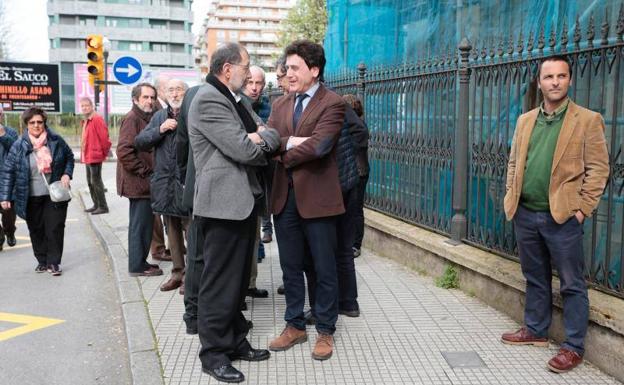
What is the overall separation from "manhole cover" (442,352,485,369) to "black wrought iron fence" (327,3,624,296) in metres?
0.99

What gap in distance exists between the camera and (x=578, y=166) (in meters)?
3.83

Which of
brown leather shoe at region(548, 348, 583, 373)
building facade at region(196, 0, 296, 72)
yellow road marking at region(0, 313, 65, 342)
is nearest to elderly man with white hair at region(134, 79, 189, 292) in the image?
yellow road marking at region(0, 313, 65, 342)

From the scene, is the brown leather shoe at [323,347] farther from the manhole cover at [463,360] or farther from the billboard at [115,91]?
the billboard at [115,91]

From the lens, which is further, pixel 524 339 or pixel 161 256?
pixel 161 256

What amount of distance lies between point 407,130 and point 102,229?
4934 mm

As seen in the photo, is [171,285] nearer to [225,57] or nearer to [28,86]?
[225,57]

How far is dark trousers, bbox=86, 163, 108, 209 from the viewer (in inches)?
426

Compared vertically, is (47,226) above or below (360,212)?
below

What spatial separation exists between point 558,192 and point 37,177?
5.39 meters

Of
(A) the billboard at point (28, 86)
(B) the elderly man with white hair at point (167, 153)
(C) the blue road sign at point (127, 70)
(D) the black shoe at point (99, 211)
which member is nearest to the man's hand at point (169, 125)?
(B) the elderly man with white hair at point (167, 153)

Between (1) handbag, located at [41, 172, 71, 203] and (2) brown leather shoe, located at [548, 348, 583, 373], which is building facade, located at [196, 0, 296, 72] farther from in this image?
(2) brown leather shoe, located at [548, 348, 583, 373]

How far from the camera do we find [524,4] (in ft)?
22.6

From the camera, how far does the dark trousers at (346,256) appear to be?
194 inches

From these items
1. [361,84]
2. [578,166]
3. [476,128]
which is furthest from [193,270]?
[361,84]
